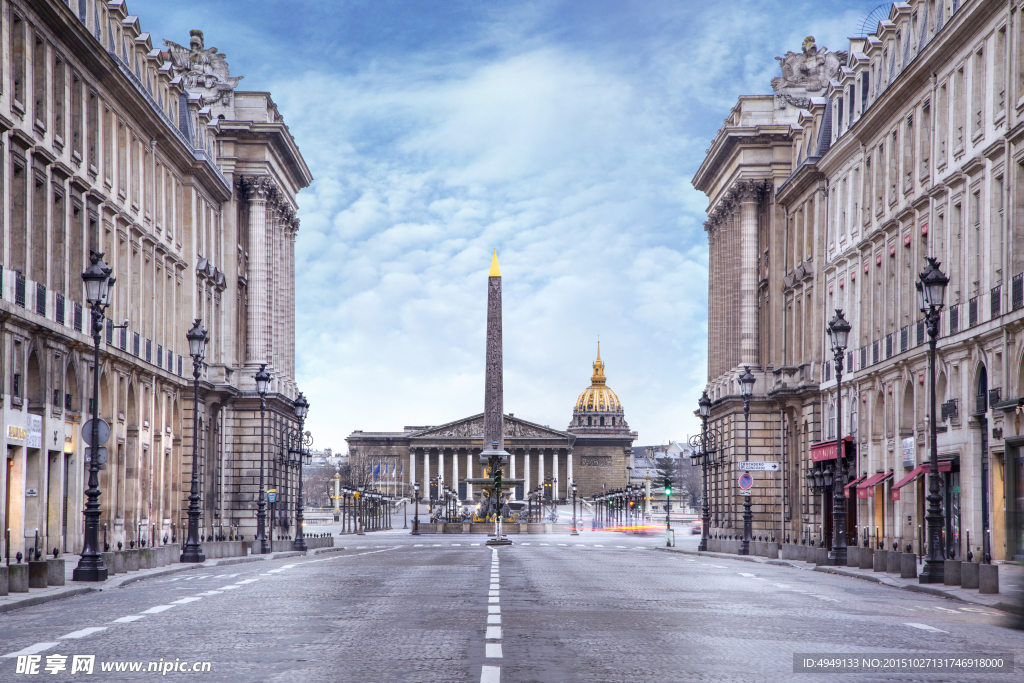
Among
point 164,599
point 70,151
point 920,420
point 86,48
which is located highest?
point 86,48

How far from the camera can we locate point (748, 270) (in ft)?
265

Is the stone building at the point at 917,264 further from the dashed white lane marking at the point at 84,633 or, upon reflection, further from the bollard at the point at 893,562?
the dashed white lane marking at the point at 84,633

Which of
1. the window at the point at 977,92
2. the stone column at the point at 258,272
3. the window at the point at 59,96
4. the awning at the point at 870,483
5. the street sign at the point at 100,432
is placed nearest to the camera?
the street sign at the point at 100,432

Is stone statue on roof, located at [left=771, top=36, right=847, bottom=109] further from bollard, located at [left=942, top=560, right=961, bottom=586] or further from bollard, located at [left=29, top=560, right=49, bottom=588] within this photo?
bollard, located at [left=29, top=560, right=49, bottom=588]

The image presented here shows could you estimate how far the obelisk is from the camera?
315 feet

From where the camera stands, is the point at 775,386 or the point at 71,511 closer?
the point at 71,511

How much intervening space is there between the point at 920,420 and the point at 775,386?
26721 mm

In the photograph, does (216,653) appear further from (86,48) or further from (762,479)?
(762,479)

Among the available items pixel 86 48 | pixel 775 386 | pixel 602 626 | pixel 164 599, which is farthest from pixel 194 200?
pixel 602 626

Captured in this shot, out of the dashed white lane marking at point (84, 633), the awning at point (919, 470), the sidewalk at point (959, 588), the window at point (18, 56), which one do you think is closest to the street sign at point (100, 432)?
the dashed white lane marking at point (84, 633)

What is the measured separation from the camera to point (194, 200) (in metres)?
68.6

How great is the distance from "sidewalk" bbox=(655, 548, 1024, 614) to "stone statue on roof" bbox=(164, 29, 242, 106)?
47948mm

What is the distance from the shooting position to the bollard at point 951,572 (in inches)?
1089

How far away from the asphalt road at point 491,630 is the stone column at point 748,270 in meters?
52.5
